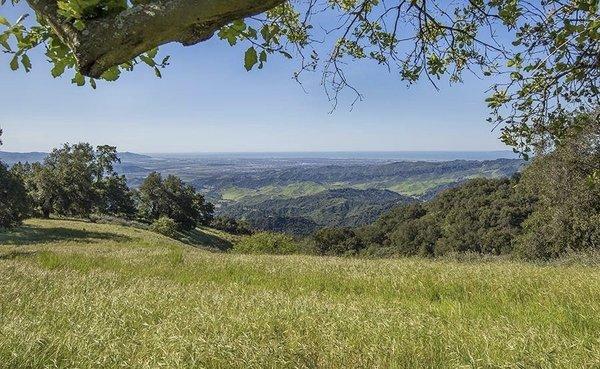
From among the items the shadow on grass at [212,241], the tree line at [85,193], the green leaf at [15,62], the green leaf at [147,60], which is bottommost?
A: the shadow on grass at [212,241]

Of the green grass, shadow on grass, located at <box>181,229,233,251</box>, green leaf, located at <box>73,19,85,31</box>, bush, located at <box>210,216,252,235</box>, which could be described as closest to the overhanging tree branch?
green leaf, located at <box>73,19,85,31</box>

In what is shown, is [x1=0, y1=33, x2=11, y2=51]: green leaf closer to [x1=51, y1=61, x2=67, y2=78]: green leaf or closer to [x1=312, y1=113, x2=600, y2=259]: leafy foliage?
[x1=51, y1=61, x2=67, y2=78]: green leaf

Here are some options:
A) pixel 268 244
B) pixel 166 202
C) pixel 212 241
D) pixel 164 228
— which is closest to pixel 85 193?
pixel 164 228

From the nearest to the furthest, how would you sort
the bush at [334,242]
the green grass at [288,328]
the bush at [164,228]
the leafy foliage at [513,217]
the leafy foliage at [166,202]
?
the green grass at [288,328]
the leafy foliage at [513,217]
the bush at [164,228]
the bush at [334,242]
the leafy foliage at [166,202]

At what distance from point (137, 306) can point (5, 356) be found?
189cm

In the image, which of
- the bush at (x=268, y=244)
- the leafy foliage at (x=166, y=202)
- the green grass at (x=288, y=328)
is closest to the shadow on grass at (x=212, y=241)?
the leafy foliage at (x=166, y=202)

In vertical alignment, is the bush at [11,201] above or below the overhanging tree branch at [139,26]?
below

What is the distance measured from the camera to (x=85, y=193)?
7931cm

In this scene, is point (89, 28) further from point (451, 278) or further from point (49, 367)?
point (451, 278)

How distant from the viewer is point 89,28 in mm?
1884

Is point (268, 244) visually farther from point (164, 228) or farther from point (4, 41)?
point (4, 41)

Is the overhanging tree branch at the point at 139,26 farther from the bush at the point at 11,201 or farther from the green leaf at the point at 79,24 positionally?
the bush at the point at 11,201

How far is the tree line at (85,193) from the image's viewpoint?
5100 centimetres

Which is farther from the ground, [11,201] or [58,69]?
[58,69]
